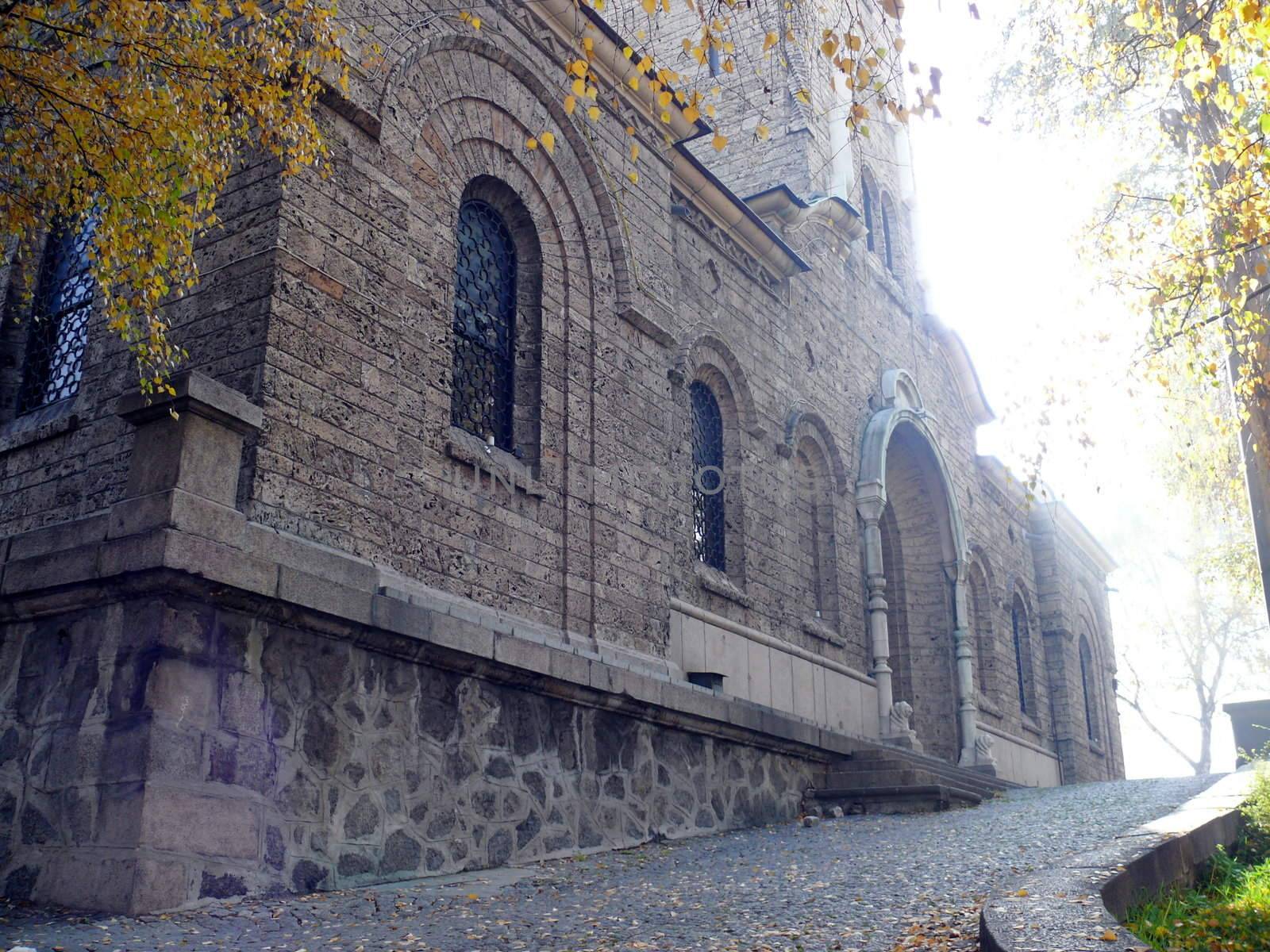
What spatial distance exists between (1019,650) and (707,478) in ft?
39.6

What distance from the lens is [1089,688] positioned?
→ 26531 millimetres

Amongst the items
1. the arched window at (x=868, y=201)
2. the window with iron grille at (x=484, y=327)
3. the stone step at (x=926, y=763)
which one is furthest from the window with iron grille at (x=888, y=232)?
the window with iron grille at (x=484, y=327)

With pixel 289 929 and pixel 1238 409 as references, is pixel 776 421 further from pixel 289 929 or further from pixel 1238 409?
pixel 289 929

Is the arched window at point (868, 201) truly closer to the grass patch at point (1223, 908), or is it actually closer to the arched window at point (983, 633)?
the arched window at point (983, 633)

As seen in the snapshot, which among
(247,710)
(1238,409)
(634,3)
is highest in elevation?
(634,3)

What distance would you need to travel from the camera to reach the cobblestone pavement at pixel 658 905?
5.36 m

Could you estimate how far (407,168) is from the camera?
8.77m

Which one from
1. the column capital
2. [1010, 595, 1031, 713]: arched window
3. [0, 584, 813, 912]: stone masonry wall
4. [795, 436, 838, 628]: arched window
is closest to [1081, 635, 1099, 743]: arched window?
[1010, 595, 1031, 713]: arched window

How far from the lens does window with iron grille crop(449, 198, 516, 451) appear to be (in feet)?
31.0

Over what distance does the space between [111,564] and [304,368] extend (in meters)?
1.78

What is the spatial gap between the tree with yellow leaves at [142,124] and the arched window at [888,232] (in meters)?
14.3

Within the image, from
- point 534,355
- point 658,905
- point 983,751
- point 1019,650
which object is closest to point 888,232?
point 1019,650

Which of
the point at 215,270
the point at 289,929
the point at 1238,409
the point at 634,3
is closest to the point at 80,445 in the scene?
the point at 215,270

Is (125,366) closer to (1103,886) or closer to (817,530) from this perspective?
(1103,886)
